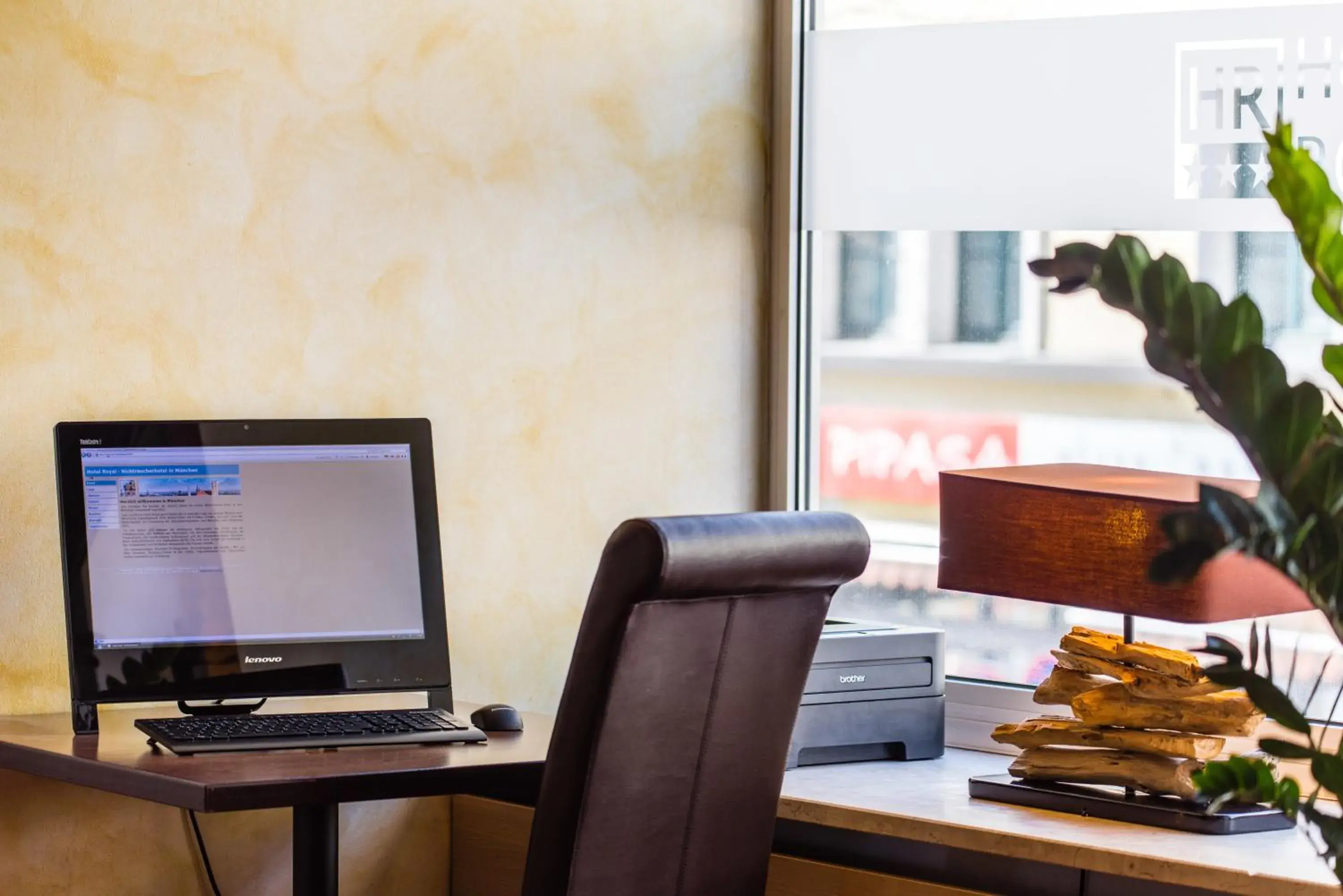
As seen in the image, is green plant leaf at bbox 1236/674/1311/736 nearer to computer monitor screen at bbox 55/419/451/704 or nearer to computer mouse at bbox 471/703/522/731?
computer mouse at bbox 471/703/522/731

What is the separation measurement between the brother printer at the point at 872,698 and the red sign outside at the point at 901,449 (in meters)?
0.37

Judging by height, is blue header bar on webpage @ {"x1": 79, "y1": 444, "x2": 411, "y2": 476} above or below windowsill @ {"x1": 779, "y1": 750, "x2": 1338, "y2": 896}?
above

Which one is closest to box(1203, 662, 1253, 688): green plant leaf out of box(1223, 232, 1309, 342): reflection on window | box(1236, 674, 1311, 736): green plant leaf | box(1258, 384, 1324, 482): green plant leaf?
box(1236, 674, 1311, 736): green plant leaf

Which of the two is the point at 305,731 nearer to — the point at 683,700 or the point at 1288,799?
the point at 683,700

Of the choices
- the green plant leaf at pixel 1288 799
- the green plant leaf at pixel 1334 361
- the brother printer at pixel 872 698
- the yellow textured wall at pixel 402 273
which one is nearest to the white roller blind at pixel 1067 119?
the yellow textured wall at pixel 402 273

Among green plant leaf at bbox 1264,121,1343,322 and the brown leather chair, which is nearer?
green plant leaf at bbox 1264,121,1343,322

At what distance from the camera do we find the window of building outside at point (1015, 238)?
8.66 feet

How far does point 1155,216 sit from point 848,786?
111 cm

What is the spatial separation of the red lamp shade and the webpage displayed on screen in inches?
33.3

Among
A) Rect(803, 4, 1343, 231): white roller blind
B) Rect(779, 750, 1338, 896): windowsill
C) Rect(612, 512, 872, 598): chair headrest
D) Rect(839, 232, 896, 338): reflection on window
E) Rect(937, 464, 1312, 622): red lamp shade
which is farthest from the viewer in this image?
Rect(839, 232, 896, 338): reflection on window

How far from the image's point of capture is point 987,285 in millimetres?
2938

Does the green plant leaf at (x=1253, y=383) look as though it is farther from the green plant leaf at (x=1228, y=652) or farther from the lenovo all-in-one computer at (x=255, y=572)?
the lenovo all-in-one computer at (x=255, y=572)

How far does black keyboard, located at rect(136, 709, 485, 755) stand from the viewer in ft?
6.84

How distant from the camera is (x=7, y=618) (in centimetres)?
230
